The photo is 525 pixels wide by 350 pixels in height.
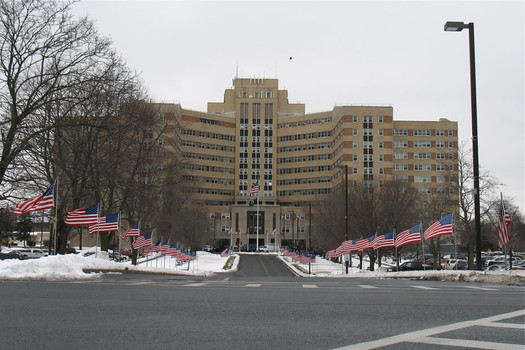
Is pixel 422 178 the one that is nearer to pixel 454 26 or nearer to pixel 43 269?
pixel 454 26

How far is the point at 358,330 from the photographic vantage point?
6875 millimetres

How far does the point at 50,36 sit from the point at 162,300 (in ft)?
67.1

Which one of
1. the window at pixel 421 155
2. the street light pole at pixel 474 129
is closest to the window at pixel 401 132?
the window at pixel 421 155

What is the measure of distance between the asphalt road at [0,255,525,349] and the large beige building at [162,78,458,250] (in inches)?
4216

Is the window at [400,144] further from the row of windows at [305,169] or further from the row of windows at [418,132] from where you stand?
the row of windows at [305,169]

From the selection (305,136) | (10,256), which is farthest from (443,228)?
(305,136)

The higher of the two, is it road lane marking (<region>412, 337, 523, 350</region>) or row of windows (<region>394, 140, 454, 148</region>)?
row of windows (<region>394, 140, 454, 148</region>)

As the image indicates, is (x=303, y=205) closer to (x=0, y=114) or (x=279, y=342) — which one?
(x=0, y=114)

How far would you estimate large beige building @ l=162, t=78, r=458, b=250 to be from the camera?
118062mm

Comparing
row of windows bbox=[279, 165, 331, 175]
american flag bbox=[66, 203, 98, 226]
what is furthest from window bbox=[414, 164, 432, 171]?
american flag bbox=[66, 203, 98, 226]

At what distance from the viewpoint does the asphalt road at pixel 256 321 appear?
6141 mm

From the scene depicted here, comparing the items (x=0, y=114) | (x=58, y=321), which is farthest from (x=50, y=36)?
(x=58, y=321)

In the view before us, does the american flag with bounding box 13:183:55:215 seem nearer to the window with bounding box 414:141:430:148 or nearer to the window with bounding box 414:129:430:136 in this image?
the window with bounding box 414:141:430:148

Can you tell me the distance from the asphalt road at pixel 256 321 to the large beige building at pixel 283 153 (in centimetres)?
10709
